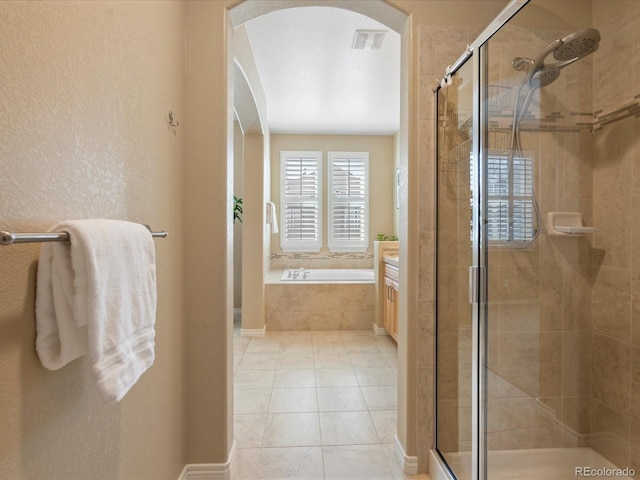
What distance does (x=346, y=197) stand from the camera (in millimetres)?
5445

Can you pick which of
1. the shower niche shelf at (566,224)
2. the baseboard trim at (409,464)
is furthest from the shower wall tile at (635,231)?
the baseboard trim at (409,464)

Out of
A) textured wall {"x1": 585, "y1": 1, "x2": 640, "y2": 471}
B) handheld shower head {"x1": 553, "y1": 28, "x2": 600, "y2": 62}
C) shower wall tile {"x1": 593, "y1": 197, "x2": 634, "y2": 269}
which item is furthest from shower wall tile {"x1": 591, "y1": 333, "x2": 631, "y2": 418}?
handheld shower head {"x1": 553, "y1": 28, "x2": 600, "y2": 62}

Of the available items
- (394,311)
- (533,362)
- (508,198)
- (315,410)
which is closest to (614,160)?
(508,198)

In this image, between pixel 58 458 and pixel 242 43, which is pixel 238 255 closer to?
pixel 242 43

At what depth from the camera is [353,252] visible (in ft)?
18.0

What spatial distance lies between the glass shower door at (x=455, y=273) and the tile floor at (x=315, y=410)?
1.19ft

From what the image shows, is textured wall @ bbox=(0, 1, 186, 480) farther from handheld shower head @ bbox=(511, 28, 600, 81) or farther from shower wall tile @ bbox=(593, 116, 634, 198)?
shower wall tile @ bbox=(593, 116, 634, 198)

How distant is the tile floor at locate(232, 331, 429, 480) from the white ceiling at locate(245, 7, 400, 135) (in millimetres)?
2802

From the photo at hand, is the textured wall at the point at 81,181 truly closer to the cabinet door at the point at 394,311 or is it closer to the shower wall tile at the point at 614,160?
the shower wall tile at the point at 614,160

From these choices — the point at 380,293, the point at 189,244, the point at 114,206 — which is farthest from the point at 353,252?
the point at 114,206

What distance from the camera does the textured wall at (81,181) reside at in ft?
2.27

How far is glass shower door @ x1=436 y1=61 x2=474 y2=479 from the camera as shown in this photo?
1.55 meters

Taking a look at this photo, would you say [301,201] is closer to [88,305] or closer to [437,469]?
[437,469]

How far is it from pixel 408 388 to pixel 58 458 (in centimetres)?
143
